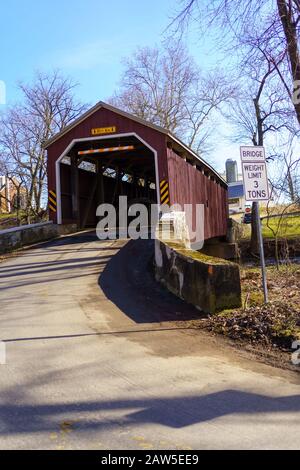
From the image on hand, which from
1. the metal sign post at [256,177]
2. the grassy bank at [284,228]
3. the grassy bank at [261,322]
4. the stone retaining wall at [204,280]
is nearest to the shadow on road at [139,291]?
the stone retaining wall at [204,280]

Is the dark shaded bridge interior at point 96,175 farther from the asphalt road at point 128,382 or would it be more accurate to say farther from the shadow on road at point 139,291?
the asphalt road at point 128,382

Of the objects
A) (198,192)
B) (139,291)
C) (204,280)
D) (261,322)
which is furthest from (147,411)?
(198,192)

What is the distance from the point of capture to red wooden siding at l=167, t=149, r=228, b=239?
17.0 metres

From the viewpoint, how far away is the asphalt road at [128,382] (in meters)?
3.58

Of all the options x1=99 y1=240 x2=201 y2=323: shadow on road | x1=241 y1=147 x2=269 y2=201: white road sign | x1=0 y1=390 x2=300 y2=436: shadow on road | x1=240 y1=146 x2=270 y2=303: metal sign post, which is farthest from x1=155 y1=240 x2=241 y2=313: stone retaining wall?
x1=0 y1=390 x2=300 y2=436: shadow on road

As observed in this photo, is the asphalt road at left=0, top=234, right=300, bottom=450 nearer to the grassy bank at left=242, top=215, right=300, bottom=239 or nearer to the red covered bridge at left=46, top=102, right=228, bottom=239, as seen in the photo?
the grassy bank at left=242, top=215, right=300, bottom=239

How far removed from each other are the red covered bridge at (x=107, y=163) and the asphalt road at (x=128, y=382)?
857cm

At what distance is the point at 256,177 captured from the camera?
7.70 m

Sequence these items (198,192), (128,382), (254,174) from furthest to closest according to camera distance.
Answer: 1. (198,192)
2. (254,174)
3. (128,382)

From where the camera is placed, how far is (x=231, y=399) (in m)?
4.37

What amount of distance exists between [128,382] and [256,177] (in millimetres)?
4226

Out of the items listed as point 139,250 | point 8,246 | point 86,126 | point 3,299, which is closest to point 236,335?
point 3,299

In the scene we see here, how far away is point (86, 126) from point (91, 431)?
49.4 ft

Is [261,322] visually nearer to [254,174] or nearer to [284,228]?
[254,174]
